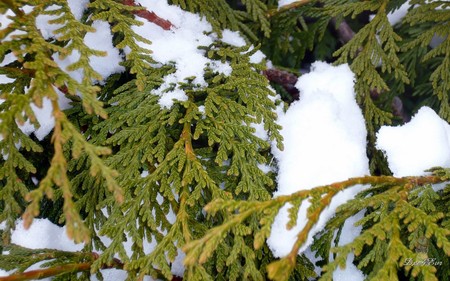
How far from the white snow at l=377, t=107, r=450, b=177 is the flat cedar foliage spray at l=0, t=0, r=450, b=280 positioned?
92mm

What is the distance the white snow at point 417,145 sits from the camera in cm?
184

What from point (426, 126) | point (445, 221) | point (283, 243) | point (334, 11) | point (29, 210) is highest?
point (334, 11)

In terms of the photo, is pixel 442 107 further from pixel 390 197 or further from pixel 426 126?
pixel 390 197

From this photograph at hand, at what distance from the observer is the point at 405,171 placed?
1.83m

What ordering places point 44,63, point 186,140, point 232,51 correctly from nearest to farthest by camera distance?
point 44,63 → point 186,140 → point 232,51

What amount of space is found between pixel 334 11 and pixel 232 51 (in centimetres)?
60

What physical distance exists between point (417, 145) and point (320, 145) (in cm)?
41

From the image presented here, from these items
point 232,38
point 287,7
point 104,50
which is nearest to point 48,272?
point 104,50

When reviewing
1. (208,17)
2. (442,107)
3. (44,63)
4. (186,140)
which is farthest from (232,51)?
(442,107)

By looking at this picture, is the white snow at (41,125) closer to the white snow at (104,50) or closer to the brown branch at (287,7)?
the white snow at (104,50)

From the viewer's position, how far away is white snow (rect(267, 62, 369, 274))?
5.55 feet

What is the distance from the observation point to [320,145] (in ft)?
6.15

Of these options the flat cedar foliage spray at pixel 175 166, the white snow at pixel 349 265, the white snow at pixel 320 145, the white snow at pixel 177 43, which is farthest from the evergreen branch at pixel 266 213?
the white snow at pixel 177 43

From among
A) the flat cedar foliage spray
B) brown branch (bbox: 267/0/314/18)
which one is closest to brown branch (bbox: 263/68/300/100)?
the flat cedar foliage spray
